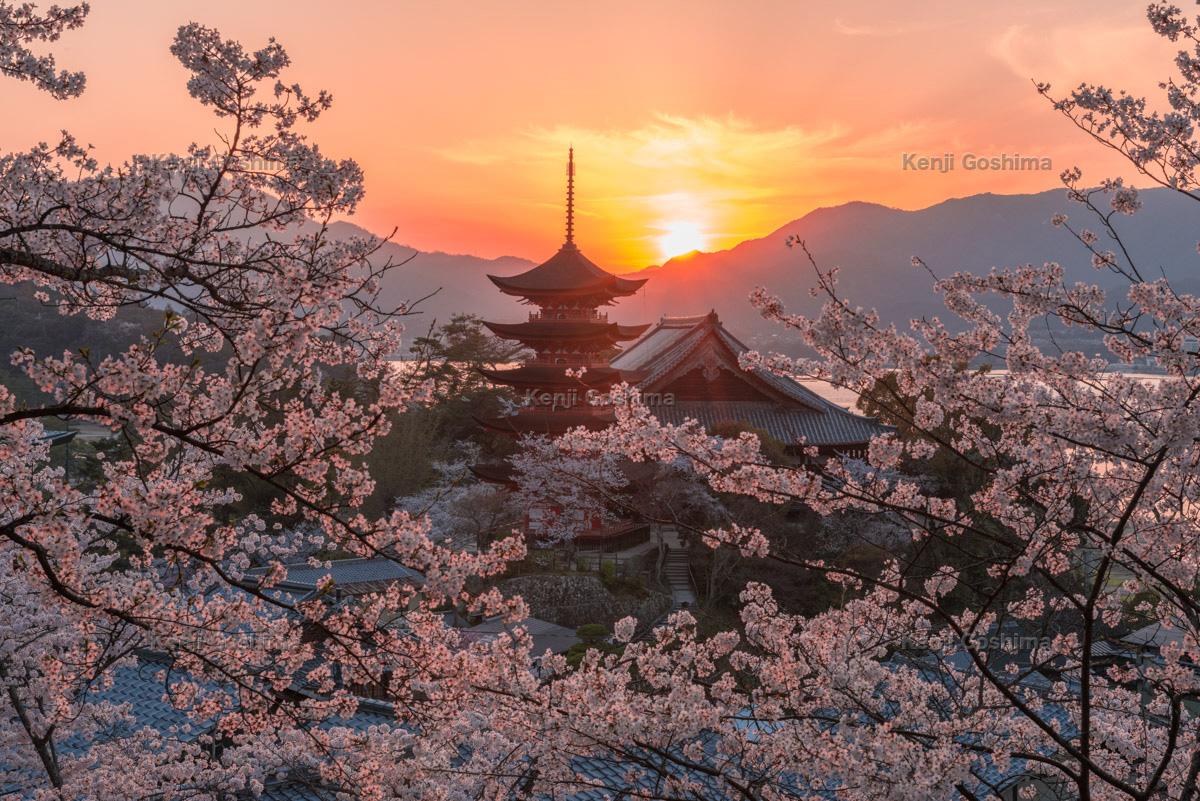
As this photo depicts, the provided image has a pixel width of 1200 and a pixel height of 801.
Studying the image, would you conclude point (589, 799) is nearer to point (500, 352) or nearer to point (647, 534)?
point (647, 534)

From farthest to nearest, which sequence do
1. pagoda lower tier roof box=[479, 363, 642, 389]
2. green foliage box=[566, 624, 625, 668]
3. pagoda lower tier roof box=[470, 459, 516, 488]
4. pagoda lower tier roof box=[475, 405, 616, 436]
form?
pagoda lower tier roof box=[479, 363, 642, 389]
pagoda lower tier roof box=[475, 405, 616, 436]
pagoda lower tier roof box=[470, 459, 516, 488]
green foliage box=[566, 624, 625, 668]

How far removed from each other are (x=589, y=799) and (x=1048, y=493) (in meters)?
5.28

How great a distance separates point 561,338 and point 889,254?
153m

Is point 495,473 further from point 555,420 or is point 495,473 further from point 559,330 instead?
point 559,330

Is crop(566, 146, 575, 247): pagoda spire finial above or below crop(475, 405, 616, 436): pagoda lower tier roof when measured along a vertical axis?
above

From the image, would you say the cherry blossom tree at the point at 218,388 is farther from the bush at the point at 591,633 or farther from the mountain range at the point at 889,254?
the mountain range at the point at 889,254

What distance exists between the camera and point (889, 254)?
16612cm

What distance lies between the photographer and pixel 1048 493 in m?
4.16

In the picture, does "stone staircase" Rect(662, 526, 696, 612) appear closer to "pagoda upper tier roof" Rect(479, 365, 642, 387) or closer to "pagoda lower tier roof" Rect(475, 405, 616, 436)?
"pagoda lower tier roof" Rect(475, 405, 616, 436)

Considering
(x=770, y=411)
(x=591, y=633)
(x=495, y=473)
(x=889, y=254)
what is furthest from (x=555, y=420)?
(x=889, y=254)

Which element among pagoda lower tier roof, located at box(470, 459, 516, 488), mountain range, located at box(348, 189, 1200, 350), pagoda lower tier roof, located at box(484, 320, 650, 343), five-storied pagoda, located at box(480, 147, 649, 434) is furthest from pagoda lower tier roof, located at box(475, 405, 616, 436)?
mountain range, located at box(348, 189, 1200, 350)

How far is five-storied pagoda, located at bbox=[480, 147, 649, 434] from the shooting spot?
24344 mm

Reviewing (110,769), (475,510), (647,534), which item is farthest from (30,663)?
(647,534)

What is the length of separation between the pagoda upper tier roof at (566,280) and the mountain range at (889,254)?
3323 inches
